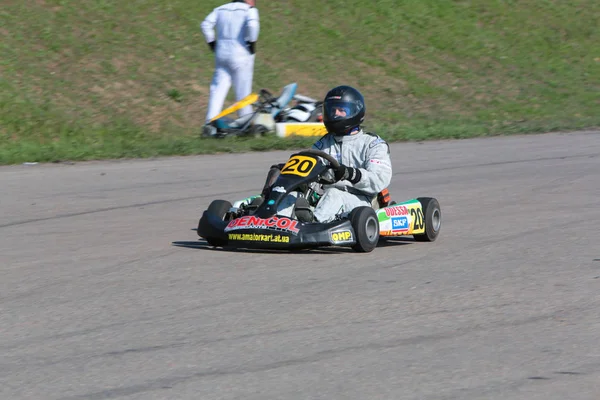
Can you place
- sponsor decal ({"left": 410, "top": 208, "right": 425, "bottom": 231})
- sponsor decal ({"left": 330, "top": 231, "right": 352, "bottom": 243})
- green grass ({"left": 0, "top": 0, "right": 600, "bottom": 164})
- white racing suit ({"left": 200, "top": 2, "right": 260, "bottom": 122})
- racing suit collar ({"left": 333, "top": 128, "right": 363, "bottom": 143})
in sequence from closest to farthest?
1. sponsor decal ({"left": 330, "top": 231, "right": 352, "bottom": 243})
2. sponsor decal ({"left": 410, "top": 208, "right": 425, "bottom": 231})
3. racing suit collar ({"left": 333, "top": 128, "right": 363, "bottom": 143})
4. white racing suit ({"left": 200, "top": 2, "right": 260, "bottom": 122})
5. green grass ({"left": 0, "top": 0, "right": 600, "bottom": 164})

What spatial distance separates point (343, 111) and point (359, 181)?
60 cm

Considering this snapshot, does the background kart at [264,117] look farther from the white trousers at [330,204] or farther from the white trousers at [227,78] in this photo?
the white trousers at [330,204]

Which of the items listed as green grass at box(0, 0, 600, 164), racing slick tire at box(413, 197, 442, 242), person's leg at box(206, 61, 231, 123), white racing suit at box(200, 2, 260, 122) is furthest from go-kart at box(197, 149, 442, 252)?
white racing suit at box(200, 2, 260, 122)

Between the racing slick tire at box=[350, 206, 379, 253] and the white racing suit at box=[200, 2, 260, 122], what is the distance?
8.03 meters

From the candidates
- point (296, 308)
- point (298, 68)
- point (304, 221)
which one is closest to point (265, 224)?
point (304, 221)

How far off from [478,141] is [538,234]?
25.6 feet

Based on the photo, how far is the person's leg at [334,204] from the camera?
281 inches

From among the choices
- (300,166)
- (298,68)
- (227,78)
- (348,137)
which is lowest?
Answer: (300,166)

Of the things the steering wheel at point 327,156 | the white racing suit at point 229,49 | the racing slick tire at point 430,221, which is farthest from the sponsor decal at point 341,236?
the white racing suit at point 229,49

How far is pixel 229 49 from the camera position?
1483cm

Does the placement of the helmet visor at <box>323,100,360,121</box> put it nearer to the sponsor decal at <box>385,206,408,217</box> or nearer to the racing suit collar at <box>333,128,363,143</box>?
the racing suit collar at <box>333,128,363,143</box>

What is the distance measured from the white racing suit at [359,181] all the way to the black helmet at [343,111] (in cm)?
12

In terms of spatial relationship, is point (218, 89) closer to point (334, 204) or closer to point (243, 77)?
point (243, 77)

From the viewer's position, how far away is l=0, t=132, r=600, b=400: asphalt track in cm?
405
